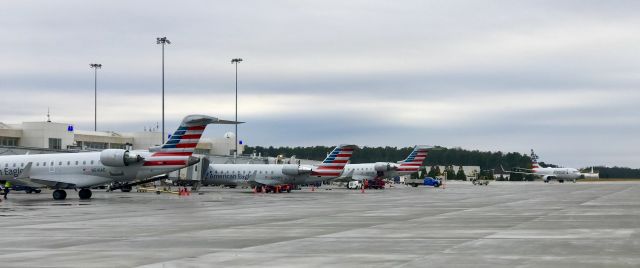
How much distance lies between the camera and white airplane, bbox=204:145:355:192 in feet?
277

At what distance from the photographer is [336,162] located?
8794 centimetres

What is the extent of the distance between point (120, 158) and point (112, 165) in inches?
41.7

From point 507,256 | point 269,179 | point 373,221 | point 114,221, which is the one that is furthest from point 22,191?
point 507,256

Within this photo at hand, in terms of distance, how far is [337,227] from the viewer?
2644 centimetres

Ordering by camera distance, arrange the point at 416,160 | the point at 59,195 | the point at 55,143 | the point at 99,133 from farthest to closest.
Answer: the point at 99,133 < the point at 416,160 < the point at 55,143 < the point at 59,195

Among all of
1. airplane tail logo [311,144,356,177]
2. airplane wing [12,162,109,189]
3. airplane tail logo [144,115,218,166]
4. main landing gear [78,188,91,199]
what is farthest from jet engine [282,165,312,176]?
airplane wing [12,162,109,189]

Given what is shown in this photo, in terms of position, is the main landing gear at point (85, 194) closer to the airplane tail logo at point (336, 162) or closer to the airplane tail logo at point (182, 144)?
the airplane tail logo at point (182, 144)

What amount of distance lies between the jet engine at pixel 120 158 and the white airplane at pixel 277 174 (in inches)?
1152

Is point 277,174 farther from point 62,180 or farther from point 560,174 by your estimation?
point 560,174

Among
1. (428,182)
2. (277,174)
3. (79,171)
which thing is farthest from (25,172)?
(428,182)

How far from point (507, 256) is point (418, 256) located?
1980 millimetres

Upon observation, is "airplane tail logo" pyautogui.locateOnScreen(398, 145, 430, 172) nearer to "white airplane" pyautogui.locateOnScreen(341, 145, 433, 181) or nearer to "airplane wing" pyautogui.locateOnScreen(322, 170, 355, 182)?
"white airplane" pyautogui.locateOnScreen(341, 145, 433, 181)

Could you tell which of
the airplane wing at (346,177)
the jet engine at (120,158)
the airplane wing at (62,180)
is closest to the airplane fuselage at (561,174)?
the airplane wing at (346,177)

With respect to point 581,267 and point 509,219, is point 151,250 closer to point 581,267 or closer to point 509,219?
point 581,267
